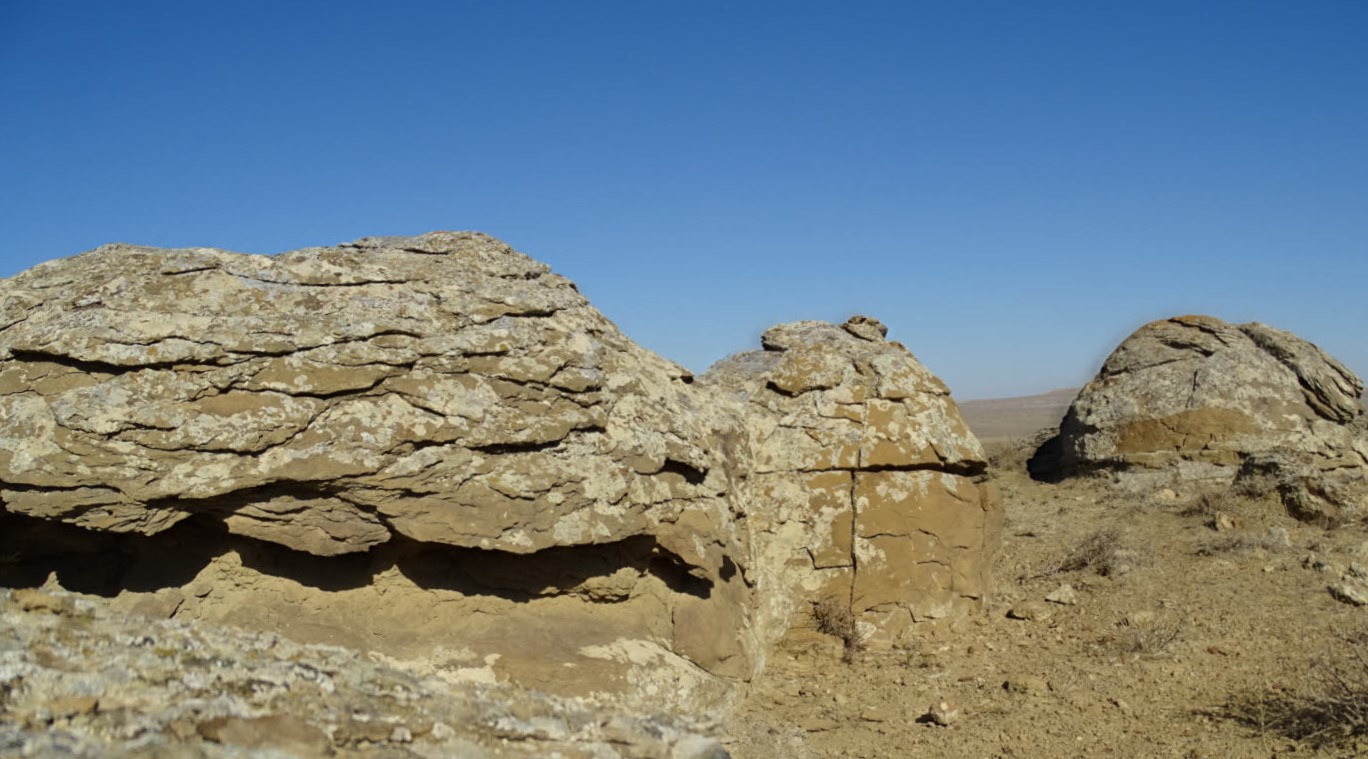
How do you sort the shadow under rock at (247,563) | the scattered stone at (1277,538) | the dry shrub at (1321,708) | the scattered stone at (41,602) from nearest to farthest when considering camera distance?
the scattered stone at (41,602), the dry shrub at (1321,708), the shadow under rock at (247,563), the scattered stone at (1277,538)

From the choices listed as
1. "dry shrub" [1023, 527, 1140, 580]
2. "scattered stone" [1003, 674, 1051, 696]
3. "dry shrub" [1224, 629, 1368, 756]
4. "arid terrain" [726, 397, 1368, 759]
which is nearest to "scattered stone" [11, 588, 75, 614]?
"arid terrain" [726, 397, 1368, 759]

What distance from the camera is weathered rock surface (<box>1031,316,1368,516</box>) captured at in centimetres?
1253

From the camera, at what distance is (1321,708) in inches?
213

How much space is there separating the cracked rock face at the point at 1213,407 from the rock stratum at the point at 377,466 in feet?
27.8

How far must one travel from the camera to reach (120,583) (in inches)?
220

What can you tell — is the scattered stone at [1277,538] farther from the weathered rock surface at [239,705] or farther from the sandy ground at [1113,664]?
the weathered rock surface at [239,705]

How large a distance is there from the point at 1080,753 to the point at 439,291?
4.68 metres

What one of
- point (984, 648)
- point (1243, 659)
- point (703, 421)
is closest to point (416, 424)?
point (703, 421)

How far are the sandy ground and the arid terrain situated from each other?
2cm

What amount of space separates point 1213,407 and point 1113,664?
24.2 ft

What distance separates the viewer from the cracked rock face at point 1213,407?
494 inches

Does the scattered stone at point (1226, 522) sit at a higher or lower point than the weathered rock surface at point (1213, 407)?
lower

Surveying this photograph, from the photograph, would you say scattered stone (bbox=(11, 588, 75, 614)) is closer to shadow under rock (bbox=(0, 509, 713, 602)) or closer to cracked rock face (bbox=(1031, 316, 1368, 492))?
shadow under rock (bbox=(0, 509, 713, 602))

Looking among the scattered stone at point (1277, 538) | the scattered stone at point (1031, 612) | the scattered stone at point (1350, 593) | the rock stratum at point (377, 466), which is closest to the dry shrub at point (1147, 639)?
the scattered stone at point (1031, 612)
